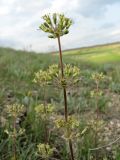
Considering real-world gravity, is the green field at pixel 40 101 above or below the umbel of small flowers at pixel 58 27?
below

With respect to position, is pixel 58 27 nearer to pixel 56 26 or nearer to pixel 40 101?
pixel 56 26

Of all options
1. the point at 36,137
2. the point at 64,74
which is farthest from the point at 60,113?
the point at 64,74

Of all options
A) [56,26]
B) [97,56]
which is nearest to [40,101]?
[56,26]

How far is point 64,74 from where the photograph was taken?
3244 mm

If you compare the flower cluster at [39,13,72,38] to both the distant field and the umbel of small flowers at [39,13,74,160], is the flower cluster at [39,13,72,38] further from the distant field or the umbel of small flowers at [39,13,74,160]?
the distant field

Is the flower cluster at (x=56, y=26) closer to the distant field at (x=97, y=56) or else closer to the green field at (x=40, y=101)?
the green field at (x=40, y=101)

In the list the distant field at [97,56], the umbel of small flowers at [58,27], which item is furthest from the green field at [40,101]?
the distant field at [97,56]

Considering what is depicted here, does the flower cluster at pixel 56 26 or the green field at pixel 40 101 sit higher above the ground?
the flower cluster at pixel 56 26

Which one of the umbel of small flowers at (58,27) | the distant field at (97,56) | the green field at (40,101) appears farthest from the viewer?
the distant field at (97,56)

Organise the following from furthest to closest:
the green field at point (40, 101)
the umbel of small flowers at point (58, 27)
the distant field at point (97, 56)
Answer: the distant field at point (97, 56) < the green field at point (40, 101) < the umbel of small flowers at point (58, 27)

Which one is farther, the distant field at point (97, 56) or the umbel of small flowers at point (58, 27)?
the distant field at point (97, 56)

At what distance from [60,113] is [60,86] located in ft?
11.6

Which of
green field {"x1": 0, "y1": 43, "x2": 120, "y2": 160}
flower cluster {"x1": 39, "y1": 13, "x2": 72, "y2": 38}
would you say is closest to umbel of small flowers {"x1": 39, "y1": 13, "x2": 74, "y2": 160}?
flower cluster {"x1": 39, "y1": 13, "x2": 72, "y2": 38}

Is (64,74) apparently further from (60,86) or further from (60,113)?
(60,113)
